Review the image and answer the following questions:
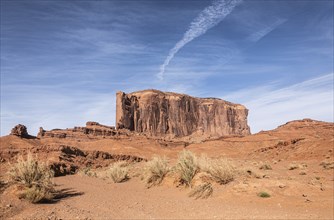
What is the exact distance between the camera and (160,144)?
67938 mm

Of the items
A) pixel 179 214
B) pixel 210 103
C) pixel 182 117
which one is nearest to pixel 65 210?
pixel 179 214

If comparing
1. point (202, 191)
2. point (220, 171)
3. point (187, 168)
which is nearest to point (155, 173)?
point (187, 168)

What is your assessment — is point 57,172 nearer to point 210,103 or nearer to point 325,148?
point 325,148

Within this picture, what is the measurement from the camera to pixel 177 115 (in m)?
117

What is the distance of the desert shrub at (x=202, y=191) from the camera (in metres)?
10.4

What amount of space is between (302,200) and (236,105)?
5159 inches

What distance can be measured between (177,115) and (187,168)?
104134mm

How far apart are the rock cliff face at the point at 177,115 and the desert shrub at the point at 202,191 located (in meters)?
88.4

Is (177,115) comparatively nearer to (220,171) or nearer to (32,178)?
(220,171)

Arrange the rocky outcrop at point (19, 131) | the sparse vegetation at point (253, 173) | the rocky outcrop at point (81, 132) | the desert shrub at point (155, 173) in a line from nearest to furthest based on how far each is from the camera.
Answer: the sparse vegetation at point (253, 173)
the desert shrub at point (155, 173)
the rocky outcrop at point (19, 131)
the rocky outcrop at point (81, 132)

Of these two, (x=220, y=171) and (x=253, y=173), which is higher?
(x=220, y=171)

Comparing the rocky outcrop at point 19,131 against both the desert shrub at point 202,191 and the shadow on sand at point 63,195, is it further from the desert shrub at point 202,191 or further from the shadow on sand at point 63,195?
the desert shrub at point 202,191

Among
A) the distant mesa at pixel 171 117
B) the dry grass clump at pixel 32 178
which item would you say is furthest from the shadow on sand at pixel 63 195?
the distant mesa at pixel 171 117

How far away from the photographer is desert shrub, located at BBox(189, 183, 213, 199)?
10.4m
